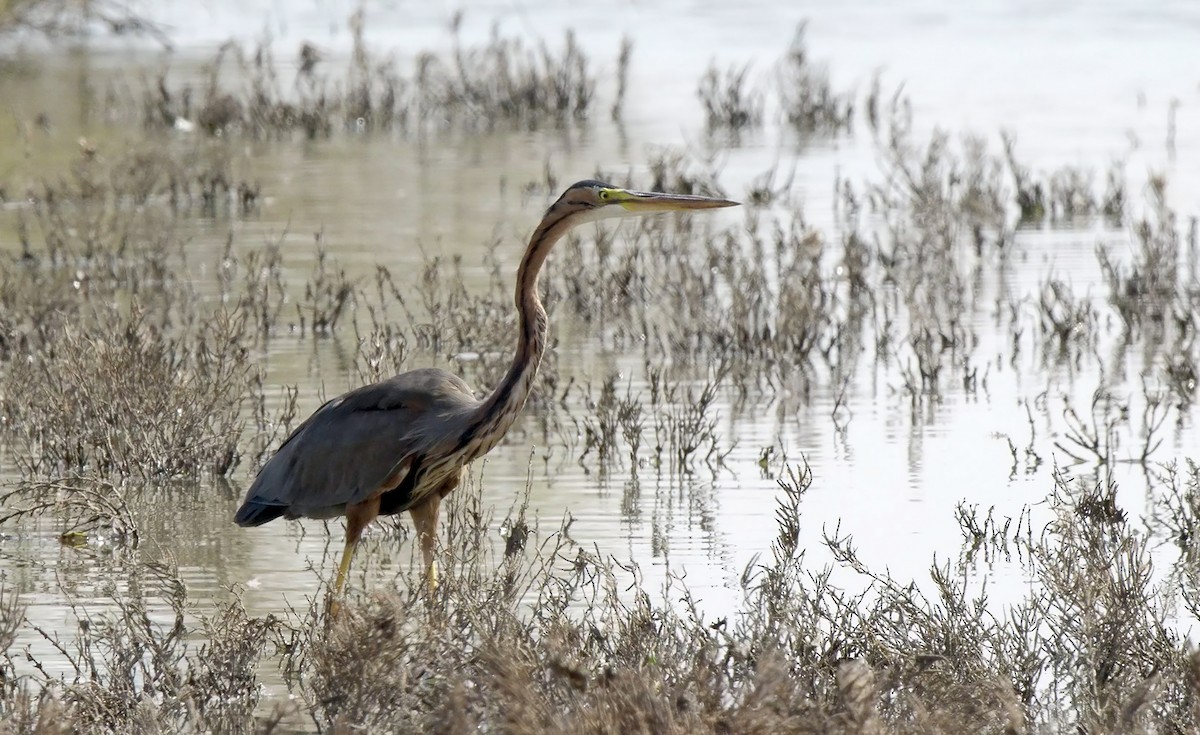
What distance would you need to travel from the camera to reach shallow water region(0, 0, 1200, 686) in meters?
7.04

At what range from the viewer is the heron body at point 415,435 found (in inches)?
237

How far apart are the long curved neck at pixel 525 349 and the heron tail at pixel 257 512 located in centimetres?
→ 81

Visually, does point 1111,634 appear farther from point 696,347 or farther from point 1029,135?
point 1029,135

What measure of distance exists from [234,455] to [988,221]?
20.1ft

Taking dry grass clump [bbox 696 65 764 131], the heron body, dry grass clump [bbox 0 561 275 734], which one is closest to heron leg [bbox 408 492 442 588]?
the heron body

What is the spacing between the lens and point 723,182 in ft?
48.9

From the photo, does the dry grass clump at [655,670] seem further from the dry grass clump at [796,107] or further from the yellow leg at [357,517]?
the dry grass clump at [796,107]

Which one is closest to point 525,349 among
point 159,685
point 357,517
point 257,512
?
point 357,517

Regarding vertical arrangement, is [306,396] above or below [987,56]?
below

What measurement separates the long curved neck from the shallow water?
62cm

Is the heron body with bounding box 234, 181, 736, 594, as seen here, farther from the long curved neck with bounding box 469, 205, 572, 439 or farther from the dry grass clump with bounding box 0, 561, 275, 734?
the dry grass clump with bounding box 0, 561, 275, 734

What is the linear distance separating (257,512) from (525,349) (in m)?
1.07

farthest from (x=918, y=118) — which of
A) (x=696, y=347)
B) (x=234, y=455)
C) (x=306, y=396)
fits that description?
(x=234, y=455)

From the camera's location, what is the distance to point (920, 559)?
22.0 feet
